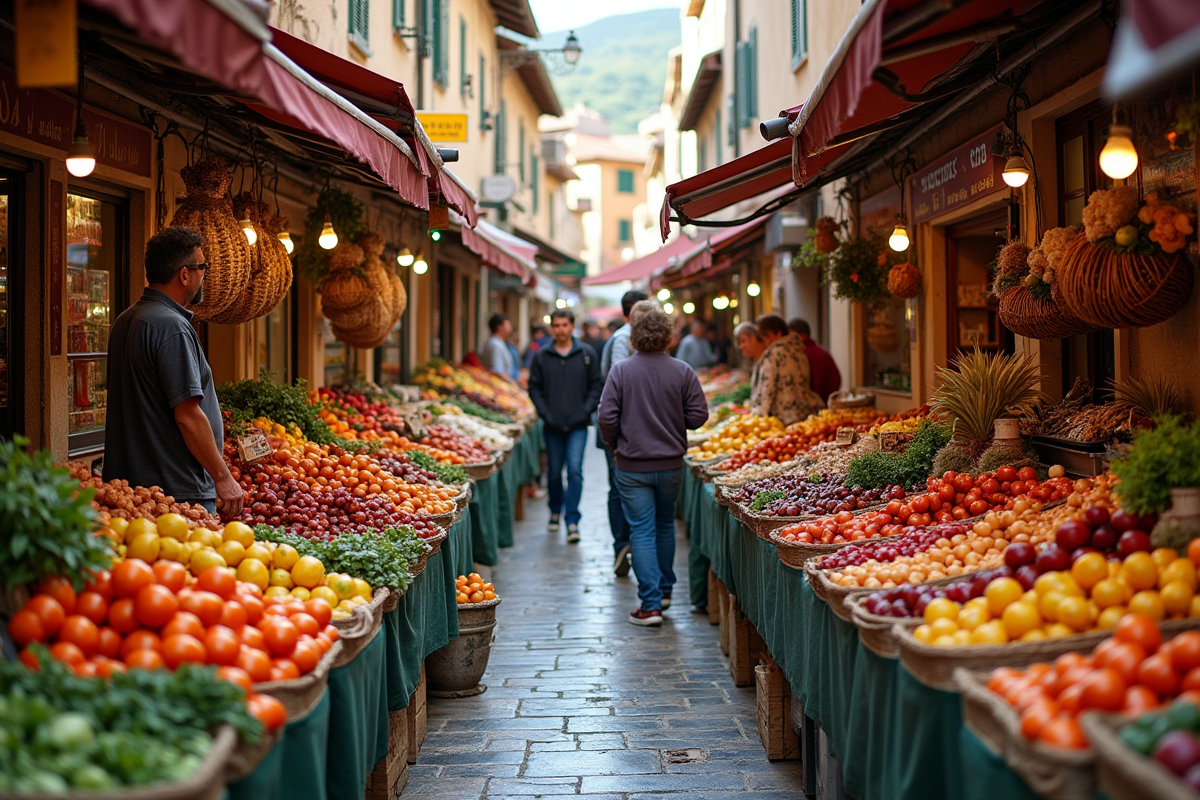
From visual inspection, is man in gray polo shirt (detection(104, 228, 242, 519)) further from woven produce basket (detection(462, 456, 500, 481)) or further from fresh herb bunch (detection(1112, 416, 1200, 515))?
woven produce basket (detection(462, 456, 500, 481))

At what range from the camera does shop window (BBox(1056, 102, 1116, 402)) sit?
589 cm

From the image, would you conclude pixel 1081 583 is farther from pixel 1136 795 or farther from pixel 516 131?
pixel 516 131

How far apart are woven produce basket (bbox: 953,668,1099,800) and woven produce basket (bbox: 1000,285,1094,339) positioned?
2837 mm

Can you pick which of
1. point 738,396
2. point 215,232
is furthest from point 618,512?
point 215,232

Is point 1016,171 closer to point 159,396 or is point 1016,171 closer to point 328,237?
point 159,396

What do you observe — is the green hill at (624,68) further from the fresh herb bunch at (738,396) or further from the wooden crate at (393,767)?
the wooden crate at (393,767)

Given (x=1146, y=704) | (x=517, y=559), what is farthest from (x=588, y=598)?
(x=1146, y=704)

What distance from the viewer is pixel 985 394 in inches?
241

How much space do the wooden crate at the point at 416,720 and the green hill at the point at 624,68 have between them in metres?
112

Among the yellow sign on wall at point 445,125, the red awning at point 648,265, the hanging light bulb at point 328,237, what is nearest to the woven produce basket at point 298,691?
the hanging light bulb at point 328,237

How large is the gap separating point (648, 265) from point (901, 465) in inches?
598

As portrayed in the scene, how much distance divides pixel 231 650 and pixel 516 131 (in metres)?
26.4

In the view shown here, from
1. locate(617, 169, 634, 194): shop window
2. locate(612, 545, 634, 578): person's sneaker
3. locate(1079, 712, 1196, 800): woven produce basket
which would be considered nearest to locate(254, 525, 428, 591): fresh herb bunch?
locate(1079, 712, 1196, 800): woven produce basket

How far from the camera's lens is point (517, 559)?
35.5 ft
